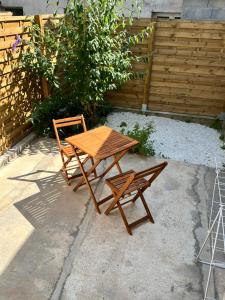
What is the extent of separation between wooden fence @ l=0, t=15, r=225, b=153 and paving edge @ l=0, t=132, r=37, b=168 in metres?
0.10

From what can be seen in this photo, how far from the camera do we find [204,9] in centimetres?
683

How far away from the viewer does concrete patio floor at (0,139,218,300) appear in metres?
2.47

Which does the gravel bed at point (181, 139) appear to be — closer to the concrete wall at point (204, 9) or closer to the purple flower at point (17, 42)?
the purple flower at point (17, 42)

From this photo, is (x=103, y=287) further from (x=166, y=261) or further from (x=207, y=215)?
(x=207, y=215)

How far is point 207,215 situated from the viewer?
341 centimetres

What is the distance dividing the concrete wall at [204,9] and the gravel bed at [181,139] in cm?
304

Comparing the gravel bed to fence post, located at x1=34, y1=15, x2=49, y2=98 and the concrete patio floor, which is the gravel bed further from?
fence post, located at x1=34, y1=15, x2=49, y2=98

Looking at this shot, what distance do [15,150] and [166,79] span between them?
11.8ft

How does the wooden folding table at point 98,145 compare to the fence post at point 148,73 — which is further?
the fence post at point 148,73

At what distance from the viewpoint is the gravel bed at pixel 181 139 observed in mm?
4809

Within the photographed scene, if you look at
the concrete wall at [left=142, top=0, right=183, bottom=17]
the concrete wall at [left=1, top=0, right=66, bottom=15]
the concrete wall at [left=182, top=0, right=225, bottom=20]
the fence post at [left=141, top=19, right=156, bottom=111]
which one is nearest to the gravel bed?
the fence post at [left=141, top=19, right=156, bottom=111]

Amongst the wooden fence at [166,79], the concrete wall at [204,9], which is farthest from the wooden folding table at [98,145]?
the concrete wall at [204,9]

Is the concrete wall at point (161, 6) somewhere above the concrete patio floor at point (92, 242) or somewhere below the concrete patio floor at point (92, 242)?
above

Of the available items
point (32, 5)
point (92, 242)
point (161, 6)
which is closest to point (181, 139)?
point (92, 242)
